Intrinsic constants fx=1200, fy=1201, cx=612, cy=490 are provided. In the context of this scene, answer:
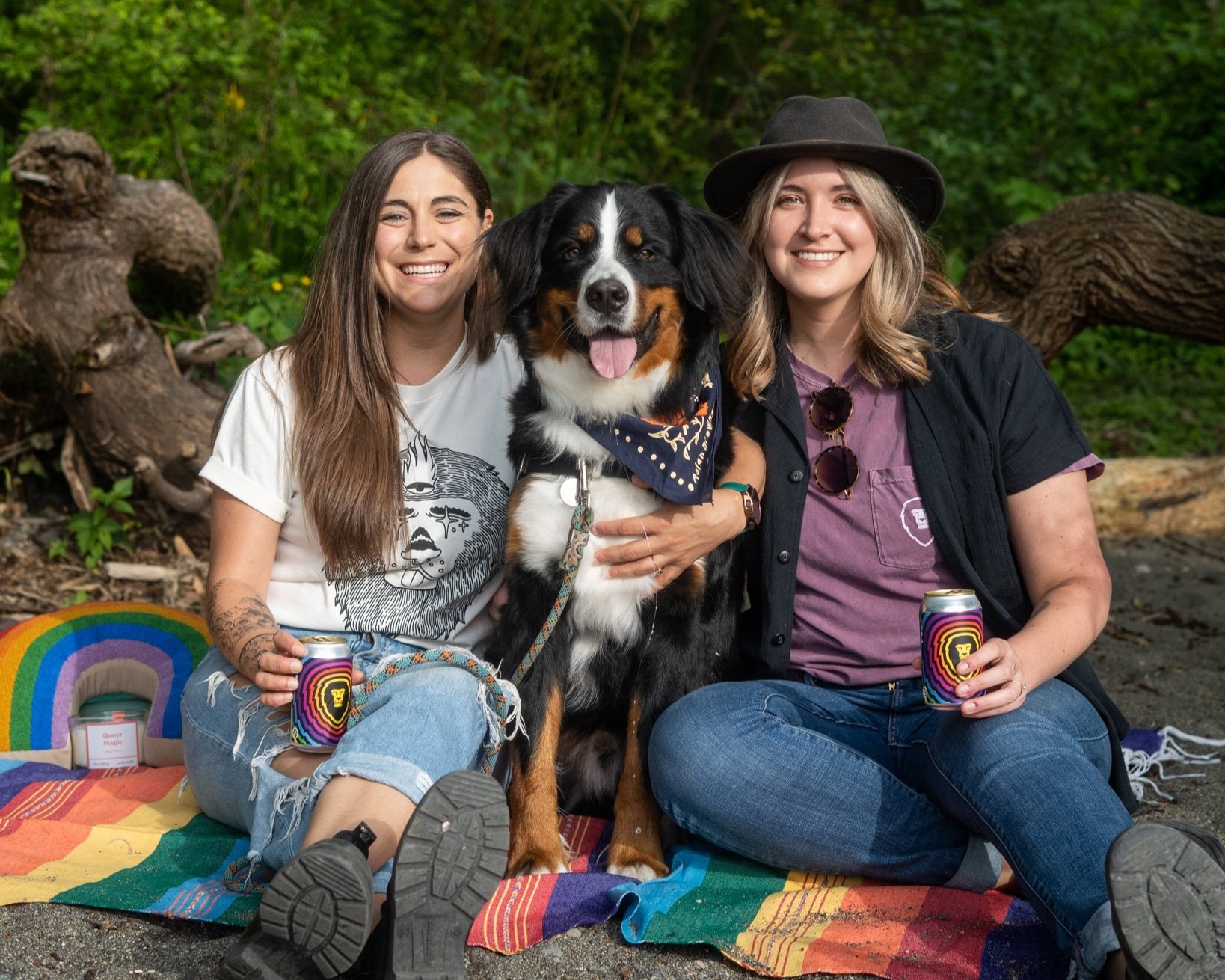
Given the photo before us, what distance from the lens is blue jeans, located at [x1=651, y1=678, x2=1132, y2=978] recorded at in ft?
5.75

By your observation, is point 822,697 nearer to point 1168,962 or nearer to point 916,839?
point 916,839

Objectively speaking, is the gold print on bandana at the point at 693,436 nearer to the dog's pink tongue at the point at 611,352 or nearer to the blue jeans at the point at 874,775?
the dog's pink tongue at the point at 611,352

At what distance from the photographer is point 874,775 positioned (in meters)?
1.97

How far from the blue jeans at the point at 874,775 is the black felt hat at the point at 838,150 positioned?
3.02 ft

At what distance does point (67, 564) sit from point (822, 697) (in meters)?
2.68

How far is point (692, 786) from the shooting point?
2.00 meters

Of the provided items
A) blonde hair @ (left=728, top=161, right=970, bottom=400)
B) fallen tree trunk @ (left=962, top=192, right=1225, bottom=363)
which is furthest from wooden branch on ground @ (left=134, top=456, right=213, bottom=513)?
fallen tree trunk @ (left=962, top=192, right=1225, bottom=363)

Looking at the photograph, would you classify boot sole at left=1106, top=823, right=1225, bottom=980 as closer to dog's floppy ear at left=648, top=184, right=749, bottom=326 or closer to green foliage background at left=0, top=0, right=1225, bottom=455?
dog's floppy ear at left=648, top=184, right=749, bottom=326

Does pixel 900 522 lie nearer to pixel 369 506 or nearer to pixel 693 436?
pixel 693 436

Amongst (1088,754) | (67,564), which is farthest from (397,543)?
(67,564)

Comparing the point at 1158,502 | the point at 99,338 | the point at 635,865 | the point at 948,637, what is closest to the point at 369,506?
the point at 635,865

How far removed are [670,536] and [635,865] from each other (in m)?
0.57

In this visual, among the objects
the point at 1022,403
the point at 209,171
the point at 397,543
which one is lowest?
the point at 397,543

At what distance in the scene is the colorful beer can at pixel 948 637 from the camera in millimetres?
1670
